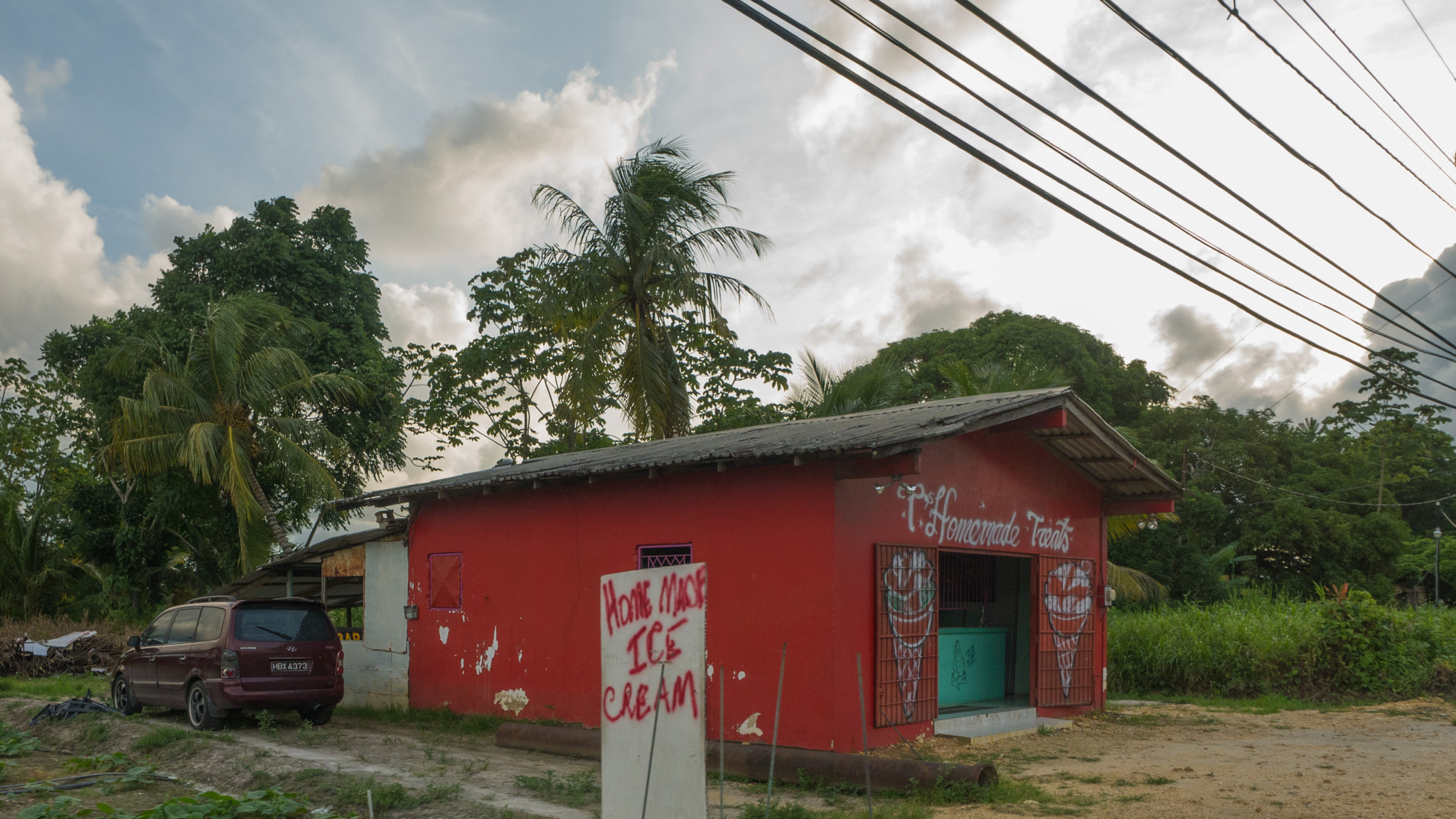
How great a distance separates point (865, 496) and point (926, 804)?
10.5 ft

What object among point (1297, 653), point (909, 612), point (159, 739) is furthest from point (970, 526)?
point (159, 739)

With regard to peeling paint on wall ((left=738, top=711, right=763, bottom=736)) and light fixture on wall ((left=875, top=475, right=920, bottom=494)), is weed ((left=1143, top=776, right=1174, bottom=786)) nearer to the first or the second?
light fixture on wall ((left=875, top=475, right=920, bottom=494))

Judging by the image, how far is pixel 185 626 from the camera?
42.1ft

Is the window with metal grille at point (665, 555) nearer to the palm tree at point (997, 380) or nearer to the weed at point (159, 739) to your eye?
the weed at point (159, 739)

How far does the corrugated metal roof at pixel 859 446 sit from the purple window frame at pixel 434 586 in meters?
0.88

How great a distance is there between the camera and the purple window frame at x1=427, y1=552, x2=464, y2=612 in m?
13.9

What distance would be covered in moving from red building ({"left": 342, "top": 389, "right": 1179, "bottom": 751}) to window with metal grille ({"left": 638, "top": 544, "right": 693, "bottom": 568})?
0.03 m

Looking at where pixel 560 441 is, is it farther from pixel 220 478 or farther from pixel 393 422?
pixel 220 478

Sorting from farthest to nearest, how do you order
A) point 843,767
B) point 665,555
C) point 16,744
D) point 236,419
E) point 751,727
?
point 236,419 < point 665,555 < point 16,744 < point 751,727 < point 843,767

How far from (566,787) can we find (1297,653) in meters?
13.0

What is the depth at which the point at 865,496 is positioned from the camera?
10258mm

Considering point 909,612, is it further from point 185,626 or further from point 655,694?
point 185,626

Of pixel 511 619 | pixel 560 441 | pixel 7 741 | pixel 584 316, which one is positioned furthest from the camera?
pixel 560 441

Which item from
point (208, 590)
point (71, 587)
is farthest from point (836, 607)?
point (71, 587)
